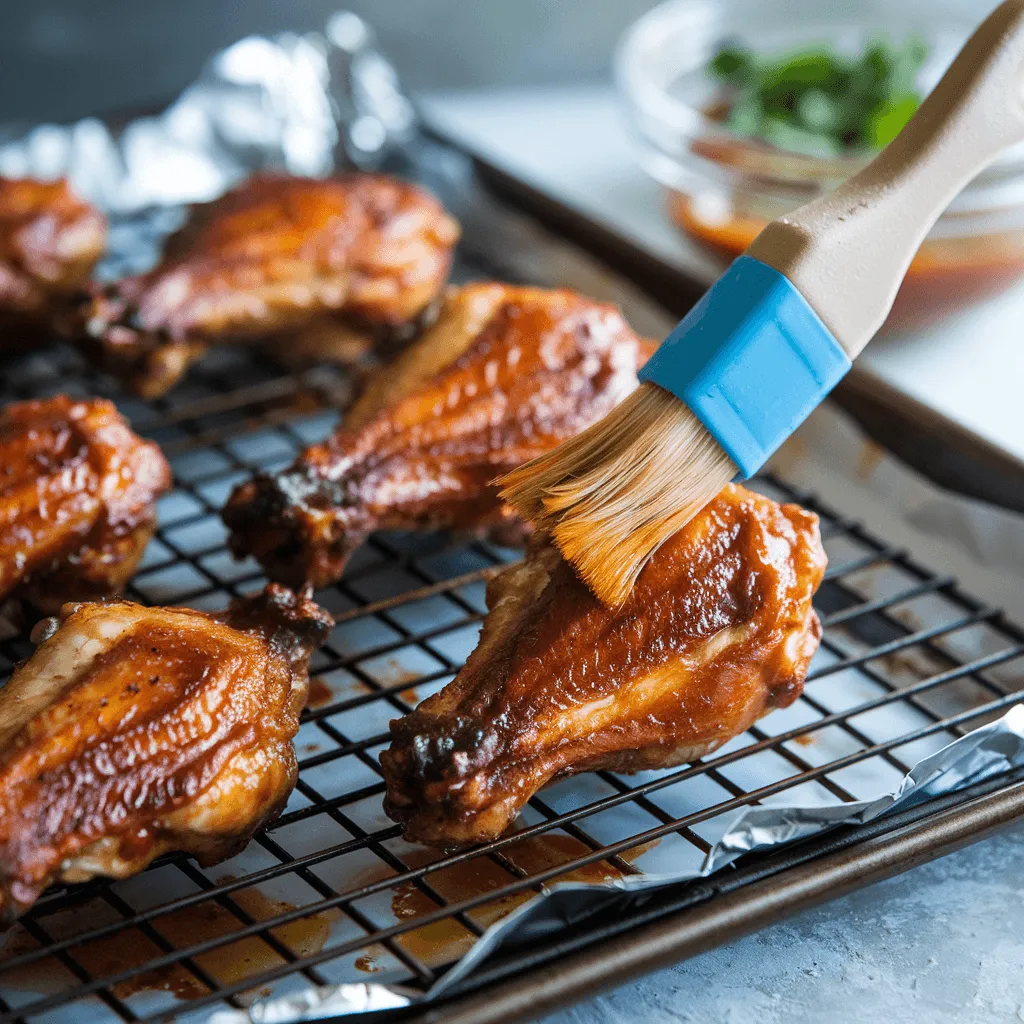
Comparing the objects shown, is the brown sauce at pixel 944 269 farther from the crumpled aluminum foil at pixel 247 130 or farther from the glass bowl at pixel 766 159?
the crumpled aluminum foil at pixel 247 130

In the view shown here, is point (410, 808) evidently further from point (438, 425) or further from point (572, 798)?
point (438, 425)

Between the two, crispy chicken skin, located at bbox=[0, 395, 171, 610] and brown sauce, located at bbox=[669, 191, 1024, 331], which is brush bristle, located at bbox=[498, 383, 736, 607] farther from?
brown sauce, located at bbox=[669, 191, 1024, 331]

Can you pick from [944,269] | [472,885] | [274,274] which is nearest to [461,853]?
[472,885]

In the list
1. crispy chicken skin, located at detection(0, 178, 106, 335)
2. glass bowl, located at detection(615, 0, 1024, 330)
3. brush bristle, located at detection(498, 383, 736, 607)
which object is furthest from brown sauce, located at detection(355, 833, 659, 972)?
glass bowl, located at detection(615, 0, 1024, 330)

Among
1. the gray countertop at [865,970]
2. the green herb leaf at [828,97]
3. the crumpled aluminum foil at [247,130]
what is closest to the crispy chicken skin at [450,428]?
the gray countertop at [865,970]

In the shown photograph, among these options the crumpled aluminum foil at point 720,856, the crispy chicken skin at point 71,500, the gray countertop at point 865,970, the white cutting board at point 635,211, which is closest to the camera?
the crumpled aluminum foil at point 720,856

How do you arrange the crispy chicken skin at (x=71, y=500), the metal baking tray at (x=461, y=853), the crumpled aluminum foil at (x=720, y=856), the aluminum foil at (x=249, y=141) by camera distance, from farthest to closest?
1. the aluminum foil at (x=249, y=141)
2. the crispy chicken skin at (x=71, y=500)
3. the metal baking tray at (x=461, y=853)
4. the crumpled aluminum foil at (x=720, y=856)

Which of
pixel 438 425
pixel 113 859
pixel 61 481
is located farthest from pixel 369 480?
pixel 113 859
